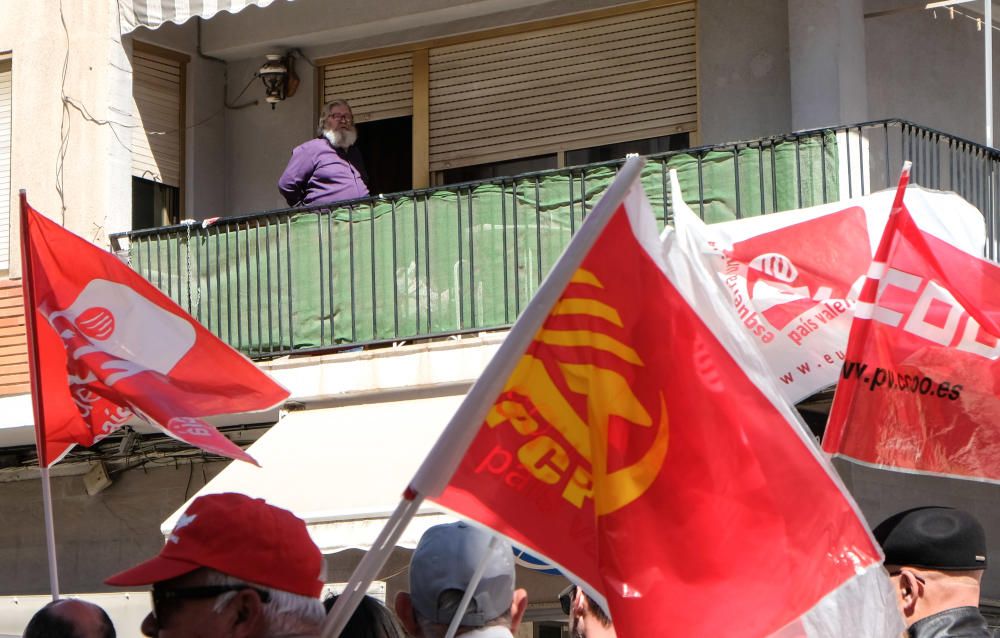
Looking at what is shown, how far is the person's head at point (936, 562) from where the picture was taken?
4961mm

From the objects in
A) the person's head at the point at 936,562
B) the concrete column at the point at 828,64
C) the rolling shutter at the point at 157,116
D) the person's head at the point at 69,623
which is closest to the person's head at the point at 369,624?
the person's head at the point at 69,623

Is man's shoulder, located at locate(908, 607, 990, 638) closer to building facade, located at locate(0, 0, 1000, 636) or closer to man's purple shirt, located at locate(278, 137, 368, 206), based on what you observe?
building facade, located at locate(0, 0, 1000, 636)

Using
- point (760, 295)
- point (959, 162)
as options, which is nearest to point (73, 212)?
point (959, 162)

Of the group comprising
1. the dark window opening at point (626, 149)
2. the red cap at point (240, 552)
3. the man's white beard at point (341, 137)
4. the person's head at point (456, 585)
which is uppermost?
the man's white beard at point (341, 137)

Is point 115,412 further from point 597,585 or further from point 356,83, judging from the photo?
point 356,83

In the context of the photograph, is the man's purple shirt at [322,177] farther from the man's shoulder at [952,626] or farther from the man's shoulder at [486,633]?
the man's shoulder at [486,633]

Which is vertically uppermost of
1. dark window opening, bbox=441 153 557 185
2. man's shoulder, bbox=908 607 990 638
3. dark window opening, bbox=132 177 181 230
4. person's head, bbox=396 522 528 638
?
dark window opening, bbox=441 153 557 185

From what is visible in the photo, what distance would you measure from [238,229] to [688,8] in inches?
151

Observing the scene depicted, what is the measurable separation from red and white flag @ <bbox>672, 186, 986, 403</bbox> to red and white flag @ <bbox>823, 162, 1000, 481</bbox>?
1.95ft

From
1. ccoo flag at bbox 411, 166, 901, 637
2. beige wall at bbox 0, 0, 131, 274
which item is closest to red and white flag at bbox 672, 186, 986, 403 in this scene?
ccoo flag at bbox 411, 166, 901, 637

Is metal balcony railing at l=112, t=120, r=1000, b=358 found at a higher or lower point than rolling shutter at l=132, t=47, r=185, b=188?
lower

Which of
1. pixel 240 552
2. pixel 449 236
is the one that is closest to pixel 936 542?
pixel 240 552

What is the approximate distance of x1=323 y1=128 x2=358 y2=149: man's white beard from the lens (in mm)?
13898

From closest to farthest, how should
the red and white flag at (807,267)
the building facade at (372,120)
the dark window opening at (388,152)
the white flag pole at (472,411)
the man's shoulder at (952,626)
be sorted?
1. the white flag pole at (472,411)
2. the man's shoulder at (952,626)
3. the red and white flag at (807,267)
4. the building facade at (372,120)
5. the dark window opening at (388,152)
